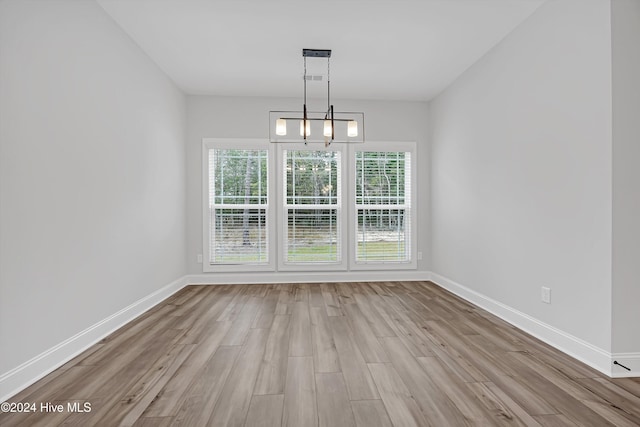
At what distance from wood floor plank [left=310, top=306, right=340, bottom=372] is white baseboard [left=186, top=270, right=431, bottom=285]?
58.2 inches

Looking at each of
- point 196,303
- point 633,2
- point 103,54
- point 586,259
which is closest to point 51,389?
point 196,303

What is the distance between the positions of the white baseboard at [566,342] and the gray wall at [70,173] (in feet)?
11.9

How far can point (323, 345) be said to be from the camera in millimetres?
2619

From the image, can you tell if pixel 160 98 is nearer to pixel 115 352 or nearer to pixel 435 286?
pixel 115 352

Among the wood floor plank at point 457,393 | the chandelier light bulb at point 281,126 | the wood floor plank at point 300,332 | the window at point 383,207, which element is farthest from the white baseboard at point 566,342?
the chandelier light bulb at point 281,126

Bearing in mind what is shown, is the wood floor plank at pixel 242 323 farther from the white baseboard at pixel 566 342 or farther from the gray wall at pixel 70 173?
the white baseboard at pixel 566 342

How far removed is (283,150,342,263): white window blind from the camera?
16.5 feet

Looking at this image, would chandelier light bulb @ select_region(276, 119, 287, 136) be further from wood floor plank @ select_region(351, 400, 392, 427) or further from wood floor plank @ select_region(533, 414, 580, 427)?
wood floor plank @ select_region(533, 414, 580, 427)

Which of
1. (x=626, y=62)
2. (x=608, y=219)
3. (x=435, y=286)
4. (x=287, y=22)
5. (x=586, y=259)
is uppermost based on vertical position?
(x=287, y=22)

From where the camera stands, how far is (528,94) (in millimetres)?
2904

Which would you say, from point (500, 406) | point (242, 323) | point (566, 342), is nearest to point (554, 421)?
point (500, 406)

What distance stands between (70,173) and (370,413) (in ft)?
8.35

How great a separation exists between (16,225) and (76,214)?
1.68 ft

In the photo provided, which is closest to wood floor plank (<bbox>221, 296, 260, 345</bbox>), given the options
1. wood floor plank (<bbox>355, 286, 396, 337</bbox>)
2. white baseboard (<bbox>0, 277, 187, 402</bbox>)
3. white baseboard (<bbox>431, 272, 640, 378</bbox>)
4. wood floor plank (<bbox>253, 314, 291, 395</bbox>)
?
wood floor plank (<bbox>253, 314, 291, 395</bbox>)
